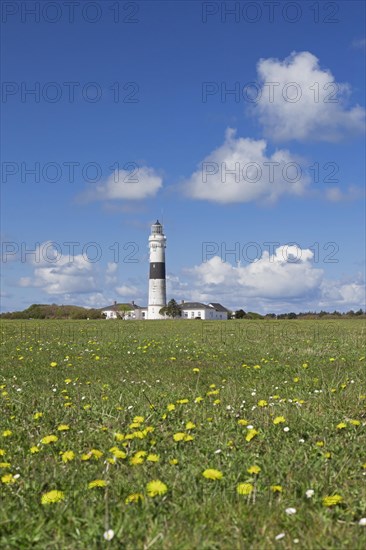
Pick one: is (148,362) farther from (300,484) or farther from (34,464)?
(300,484)

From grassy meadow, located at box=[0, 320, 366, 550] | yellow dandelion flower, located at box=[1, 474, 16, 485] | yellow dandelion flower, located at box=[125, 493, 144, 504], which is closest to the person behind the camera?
grassy meadow, located at box=[0, 320, 366, 550]

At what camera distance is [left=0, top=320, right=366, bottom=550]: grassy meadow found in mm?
4109

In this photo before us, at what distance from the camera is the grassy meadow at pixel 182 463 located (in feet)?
13.5

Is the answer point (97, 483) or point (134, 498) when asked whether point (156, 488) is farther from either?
point (97, 483)

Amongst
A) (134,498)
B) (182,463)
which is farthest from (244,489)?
(182,463)

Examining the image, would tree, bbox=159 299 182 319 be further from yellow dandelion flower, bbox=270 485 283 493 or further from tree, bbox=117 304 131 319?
yellow dandelion flower, bbox=270 485 283 493

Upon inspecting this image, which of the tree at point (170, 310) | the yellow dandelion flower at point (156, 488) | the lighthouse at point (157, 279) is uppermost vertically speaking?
the lighthouse at point (157, 279)

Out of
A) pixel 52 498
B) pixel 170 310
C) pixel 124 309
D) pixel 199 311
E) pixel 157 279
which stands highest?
pixel 157 279

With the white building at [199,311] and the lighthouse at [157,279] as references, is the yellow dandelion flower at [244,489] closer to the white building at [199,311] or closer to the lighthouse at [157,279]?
the lighthouse at [157,279]

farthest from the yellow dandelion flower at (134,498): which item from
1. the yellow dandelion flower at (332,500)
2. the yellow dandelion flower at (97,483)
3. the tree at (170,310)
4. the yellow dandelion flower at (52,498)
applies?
the tree at (170,310)

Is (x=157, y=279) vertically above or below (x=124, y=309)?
above

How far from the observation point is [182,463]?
18.6 ft

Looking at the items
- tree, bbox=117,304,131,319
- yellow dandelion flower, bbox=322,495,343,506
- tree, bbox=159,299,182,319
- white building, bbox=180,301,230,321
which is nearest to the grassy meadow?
yellow dandelion flower, bbox=322,495,343,506

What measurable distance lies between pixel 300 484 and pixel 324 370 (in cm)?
787
